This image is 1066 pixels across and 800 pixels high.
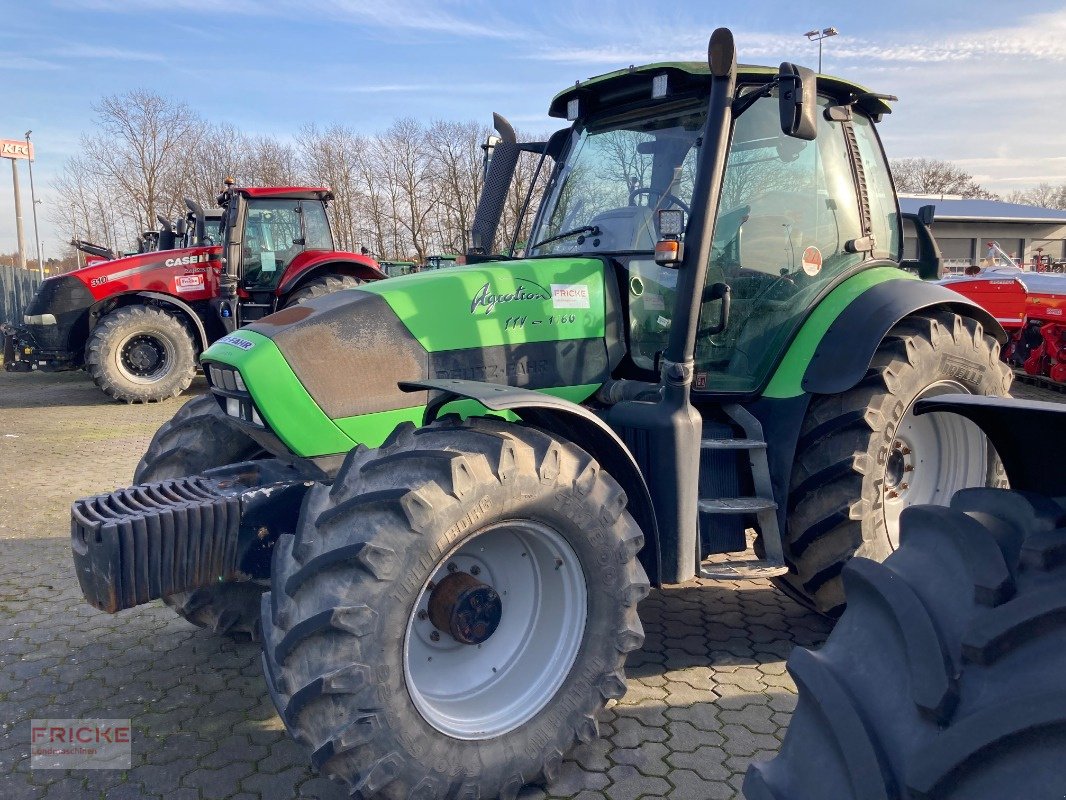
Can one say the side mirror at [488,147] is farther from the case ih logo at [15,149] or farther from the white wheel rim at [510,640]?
the case ih logo at [15,149]

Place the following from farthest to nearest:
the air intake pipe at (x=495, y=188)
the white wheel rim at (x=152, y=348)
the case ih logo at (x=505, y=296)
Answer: the white wheel rim at (x=152, y=348), the air intake pipe at (x=495, y=188), the case ih logo at (x=505, y=296)

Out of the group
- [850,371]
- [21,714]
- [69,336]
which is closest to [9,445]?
[69,336]

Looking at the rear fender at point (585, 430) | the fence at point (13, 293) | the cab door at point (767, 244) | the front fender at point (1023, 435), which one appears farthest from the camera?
the fence at point (13, 293)

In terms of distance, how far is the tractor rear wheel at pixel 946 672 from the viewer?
120 cm

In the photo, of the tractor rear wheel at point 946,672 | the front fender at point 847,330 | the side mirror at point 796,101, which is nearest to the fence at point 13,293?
the front fender at point 847,330

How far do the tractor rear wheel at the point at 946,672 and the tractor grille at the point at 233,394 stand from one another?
2.16m

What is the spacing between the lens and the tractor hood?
2967mm

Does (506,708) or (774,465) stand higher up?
(774,465)

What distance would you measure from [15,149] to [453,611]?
2979 centimetres

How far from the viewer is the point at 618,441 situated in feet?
9.48

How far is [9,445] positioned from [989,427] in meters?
9.63

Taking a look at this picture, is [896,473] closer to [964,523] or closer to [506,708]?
[506,708]

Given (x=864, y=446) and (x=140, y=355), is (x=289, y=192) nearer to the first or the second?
(x=140, y=355)

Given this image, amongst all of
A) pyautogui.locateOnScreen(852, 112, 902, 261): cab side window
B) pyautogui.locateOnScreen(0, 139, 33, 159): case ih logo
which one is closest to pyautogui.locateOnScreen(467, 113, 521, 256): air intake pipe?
pyautogui.locateOnScreen(852, 112, 902, 261): cab side window
